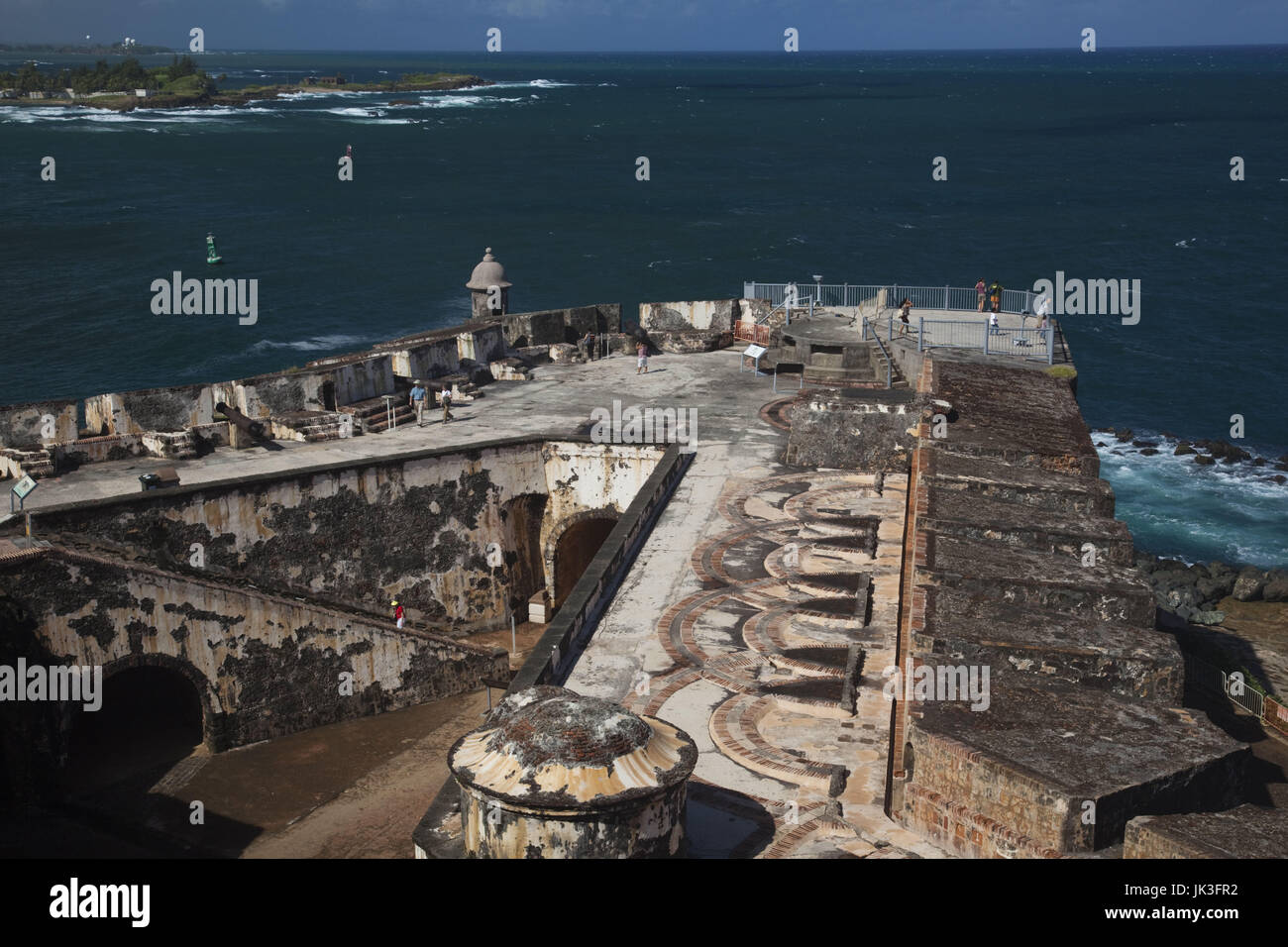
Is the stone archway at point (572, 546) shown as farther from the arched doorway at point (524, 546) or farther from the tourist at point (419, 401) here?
the tourist at point (419, 401)

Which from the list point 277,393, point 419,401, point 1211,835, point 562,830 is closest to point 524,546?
point 419,401

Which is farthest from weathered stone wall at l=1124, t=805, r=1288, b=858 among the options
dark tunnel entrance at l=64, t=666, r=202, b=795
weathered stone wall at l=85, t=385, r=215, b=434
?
weathered stone wall at l=85, t=385, r=215, b=434

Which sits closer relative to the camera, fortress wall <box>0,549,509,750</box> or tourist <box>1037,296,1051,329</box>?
fortress wall <box>0,549,509,750</box>

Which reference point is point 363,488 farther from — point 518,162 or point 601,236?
point 518,162

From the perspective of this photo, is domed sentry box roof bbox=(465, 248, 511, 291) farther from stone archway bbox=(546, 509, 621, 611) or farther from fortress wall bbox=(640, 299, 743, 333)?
stone archway bbox=(546, 509, 621, 611)

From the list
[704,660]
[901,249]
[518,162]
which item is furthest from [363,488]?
[518,162]

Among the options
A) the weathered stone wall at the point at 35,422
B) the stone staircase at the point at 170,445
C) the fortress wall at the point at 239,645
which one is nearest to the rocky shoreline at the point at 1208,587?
the fortress wall at the point at 239,645
